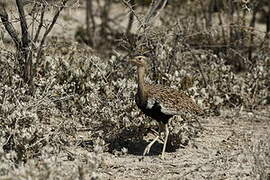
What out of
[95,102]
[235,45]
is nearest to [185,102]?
[95,102]

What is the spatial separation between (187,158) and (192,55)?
2091 millimetres

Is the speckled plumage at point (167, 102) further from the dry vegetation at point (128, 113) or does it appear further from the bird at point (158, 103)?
the dry vegetation at point (128, 113)

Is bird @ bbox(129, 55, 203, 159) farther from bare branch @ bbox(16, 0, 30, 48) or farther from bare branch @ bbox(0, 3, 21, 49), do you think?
bare branch @ bbox(0, 3, 21, 49)

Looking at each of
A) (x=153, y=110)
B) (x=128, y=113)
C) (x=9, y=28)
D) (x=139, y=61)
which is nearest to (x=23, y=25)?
(x=9, y=28)

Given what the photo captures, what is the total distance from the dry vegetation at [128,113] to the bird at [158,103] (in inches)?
11.2

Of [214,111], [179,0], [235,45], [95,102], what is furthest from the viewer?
[179,0]

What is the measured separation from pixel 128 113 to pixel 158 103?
531 millimetres

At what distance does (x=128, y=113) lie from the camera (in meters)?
6.75

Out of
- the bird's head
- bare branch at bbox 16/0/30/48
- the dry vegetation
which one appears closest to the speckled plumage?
the bird's head

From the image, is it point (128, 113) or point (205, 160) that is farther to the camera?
point (128, 113)

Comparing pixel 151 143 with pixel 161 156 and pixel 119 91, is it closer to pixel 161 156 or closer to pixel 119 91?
pixel 161 156

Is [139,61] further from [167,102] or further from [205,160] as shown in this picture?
[205,160]

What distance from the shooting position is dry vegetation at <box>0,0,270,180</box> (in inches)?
227

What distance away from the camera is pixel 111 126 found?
670 cm
